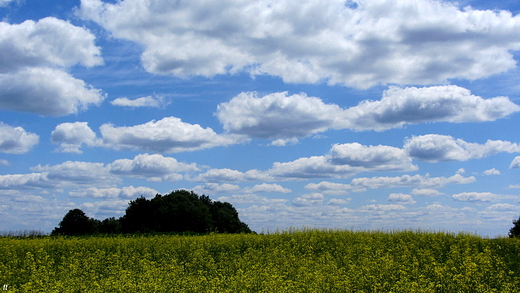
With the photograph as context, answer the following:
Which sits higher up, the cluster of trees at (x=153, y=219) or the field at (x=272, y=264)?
the cluster of trees at (x=153, y=219)

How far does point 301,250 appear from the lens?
18.0 meters

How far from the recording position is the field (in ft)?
34.9

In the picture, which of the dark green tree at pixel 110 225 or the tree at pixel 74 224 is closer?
the tree at pixel 74 224

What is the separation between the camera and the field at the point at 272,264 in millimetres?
10625

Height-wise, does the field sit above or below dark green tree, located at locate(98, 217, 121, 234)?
below

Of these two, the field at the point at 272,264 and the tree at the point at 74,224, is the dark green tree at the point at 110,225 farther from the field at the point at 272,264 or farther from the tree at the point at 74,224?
the field at the point at 272,264

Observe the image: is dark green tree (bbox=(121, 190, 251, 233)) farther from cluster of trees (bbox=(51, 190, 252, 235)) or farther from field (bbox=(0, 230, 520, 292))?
field (bbox=(0, 230, 520, 292))

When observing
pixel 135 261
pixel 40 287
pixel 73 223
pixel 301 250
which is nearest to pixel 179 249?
pixel 135 261

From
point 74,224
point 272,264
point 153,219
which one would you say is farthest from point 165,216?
point 272,264

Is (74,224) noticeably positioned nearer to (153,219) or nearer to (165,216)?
(153,219)

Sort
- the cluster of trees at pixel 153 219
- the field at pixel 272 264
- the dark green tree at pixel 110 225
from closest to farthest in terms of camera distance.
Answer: the field at pixel 272 264
the cluster of trees at pixel 153 219
the dark green tree at pixel 110 225

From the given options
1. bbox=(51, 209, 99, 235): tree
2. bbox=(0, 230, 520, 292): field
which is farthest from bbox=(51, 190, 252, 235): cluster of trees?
bbox=(0, 230, 520, 292): field

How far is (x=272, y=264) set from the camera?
13352 millimetres

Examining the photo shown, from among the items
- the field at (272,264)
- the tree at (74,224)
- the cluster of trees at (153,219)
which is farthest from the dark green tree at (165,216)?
the field at (272,264)
